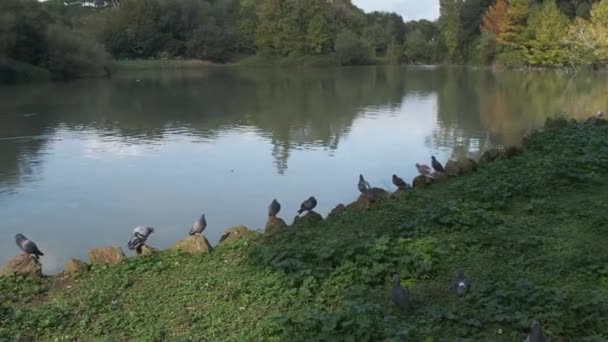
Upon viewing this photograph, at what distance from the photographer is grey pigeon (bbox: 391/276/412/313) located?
4.01 meters

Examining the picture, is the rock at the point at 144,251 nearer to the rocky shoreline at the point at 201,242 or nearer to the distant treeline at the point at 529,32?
the rocky shoreline at the point at 201,242

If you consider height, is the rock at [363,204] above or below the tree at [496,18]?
below

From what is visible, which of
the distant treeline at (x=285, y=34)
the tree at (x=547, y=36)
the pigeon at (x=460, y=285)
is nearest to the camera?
the pigeon at (x=460, y=285)

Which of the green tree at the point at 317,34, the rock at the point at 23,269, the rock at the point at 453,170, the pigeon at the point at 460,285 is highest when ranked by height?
the green tree at the point at 317,34

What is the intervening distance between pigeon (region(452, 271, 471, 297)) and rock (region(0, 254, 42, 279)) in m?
3.31

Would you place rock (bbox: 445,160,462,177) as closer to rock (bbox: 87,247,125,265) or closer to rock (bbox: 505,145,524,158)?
rock (bbox: 505,145,524,158)

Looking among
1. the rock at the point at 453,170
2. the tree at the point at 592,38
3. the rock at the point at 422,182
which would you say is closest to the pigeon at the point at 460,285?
the rock at the point at 422,182

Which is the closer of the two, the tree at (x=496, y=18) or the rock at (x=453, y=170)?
the rock at (x=453, y=170)

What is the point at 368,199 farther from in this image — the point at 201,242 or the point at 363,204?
the point at 201,242

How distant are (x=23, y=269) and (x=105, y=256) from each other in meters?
0.64

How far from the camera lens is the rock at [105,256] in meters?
5.30

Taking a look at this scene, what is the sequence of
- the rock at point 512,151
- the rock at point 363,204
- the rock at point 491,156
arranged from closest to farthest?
the rock at point 363,204 < the rock at point 491,156 < the rock at point 512,151

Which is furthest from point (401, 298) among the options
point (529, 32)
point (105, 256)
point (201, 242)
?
point (529, 32)

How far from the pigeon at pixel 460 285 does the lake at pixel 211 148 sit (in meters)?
3.33
